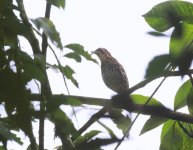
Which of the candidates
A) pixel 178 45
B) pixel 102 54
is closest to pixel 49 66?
pixel 178 45

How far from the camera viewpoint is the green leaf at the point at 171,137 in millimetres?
1426

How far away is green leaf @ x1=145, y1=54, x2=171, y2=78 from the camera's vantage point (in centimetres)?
52

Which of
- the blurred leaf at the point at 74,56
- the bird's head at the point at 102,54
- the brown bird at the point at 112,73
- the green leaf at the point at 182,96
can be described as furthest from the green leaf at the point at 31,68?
the bird's head at the point at 102,54

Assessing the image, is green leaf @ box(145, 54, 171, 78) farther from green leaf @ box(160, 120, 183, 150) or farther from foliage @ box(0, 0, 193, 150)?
green leaf @ box(160, 120, 183, 150)

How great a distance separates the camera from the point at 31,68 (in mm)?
871

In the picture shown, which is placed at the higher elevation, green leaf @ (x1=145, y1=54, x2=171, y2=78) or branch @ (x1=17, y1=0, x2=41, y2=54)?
branch @ (x1=17, y1=0, x2=41, y2=54)

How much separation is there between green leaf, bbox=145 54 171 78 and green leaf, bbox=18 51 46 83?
381 mm

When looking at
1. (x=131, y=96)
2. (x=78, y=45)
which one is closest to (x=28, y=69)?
(x=78, y=45)

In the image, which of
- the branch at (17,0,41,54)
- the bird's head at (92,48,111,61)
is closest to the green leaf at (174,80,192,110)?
the branch at (17,0,41,54)

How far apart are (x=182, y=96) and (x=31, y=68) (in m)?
0.64

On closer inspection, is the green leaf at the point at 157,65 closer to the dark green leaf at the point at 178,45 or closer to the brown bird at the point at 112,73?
the dark green leaf at the point at 178,45

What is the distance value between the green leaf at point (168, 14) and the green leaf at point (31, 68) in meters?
0.28

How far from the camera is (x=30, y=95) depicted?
778mm

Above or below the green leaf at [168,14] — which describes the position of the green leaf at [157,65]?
below
